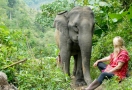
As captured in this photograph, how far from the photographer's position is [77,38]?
5.23 m

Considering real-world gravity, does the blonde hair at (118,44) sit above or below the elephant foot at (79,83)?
above

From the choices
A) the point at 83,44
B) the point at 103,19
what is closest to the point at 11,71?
the point at 83,44

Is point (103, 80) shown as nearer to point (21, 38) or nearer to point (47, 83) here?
point (47, 83)

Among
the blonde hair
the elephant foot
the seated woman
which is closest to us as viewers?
the seated woman

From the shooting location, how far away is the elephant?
5051mm

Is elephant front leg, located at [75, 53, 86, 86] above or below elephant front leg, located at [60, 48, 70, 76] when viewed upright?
below

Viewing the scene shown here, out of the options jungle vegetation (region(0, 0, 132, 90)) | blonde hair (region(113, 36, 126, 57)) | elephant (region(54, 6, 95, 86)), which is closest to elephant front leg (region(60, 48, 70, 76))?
elephant (region(54, 6, 95, 86))

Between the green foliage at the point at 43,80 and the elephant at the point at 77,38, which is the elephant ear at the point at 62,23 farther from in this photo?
the green foliage at the point at 43,80

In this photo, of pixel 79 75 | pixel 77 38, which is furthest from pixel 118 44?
pixel 79 75

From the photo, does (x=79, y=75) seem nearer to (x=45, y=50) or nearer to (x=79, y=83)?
(x=79, y=83)

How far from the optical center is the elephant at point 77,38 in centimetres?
505

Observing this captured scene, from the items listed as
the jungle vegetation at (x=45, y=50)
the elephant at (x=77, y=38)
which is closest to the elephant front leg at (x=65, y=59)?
the elephant at (x=77, y=38)

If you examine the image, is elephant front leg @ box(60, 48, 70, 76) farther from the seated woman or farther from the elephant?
the seated woman

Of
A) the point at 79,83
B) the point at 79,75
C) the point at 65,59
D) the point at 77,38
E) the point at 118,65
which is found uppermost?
the point at 77,38
